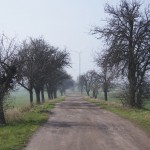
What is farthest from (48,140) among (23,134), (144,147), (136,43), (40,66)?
(40,66)

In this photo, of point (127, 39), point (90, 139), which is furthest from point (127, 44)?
point (90, 139)

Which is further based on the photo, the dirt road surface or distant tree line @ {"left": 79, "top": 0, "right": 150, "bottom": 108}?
distant tree line @ {"left": 79, "top": 0, "right": 150, "bottom": 108}

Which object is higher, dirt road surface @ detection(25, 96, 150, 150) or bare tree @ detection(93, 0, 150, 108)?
bare tree @ detection(93, 0, 150, 108)

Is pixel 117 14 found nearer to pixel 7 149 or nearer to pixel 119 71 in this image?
pixel 119 71

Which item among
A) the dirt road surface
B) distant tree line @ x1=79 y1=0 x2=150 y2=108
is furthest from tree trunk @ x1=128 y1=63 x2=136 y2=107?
the dirt road surface

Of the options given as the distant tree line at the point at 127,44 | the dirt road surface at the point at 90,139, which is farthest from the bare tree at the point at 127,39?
the dirt road surface at the point at 90,139

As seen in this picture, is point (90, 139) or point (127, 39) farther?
point (127, 39)

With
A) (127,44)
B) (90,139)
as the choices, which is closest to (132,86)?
(127,44)

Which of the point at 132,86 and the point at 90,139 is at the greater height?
the point at 132,86

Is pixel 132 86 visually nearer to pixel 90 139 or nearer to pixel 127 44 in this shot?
pixel 127 44

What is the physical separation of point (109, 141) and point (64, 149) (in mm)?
2366

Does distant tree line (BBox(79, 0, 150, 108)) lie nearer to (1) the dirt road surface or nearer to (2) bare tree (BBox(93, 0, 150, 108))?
(2) bare tree (BBox(93, 0, 150, 108))

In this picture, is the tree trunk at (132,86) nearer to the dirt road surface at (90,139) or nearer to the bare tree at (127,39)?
the bare tree at (127,39)

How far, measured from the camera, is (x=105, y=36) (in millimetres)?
36438
